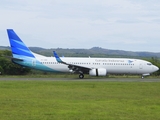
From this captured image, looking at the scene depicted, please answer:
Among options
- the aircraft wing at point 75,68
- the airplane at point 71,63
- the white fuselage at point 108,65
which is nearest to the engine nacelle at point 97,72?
the airplane at point 71,63

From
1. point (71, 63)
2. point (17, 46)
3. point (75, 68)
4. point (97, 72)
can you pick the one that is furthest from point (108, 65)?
point (17, 46)

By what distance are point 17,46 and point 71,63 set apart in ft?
23.8

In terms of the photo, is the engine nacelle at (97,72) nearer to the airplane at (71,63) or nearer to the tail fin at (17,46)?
the airplane at (71,63)

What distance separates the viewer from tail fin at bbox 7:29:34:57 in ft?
146

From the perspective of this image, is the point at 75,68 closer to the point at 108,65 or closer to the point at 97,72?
the point at 97,72

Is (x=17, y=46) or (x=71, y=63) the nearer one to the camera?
(x=17, y=46)

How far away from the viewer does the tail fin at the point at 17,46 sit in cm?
4441

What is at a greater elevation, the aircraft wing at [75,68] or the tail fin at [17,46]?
the tail fin at [17,46]

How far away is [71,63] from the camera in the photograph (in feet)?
147

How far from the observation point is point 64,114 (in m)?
12.7

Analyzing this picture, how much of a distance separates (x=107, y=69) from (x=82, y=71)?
348cm

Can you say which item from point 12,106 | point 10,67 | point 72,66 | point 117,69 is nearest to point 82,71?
point 72,66

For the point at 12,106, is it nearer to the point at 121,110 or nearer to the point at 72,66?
the point at 121,110

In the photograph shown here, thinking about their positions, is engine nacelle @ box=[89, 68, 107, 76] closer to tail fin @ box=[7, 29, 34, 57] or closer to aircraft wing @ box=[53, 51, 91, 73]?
aircraft wing @ box=[53, 51, 91, 73]
